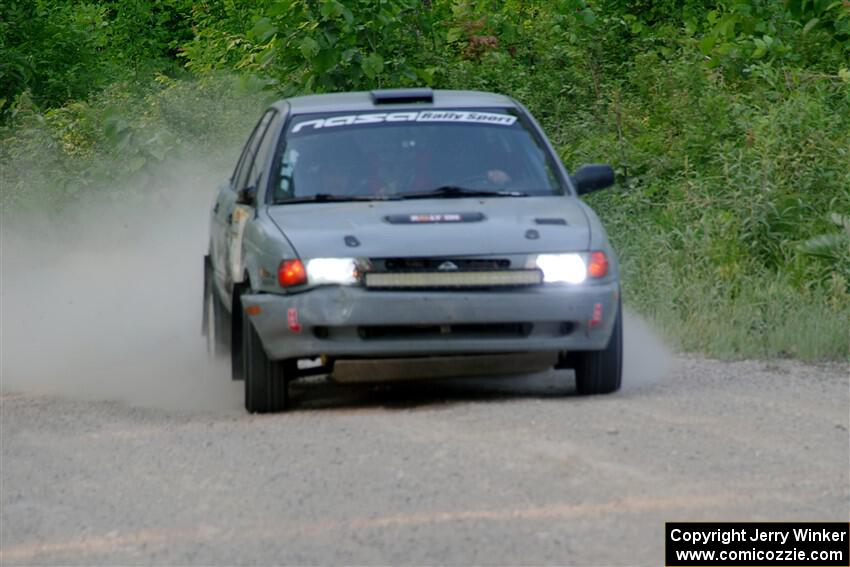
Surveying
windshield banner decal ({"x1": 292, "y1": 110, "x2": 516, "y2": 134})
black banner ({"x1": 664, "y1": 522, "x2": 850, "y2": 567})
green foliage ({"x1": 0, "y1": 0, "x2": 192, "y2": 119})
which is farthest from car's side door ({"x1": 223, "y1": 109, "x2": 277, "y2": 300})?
green foliage ({"x1": 0, "y1": 0, "x2": 192, "y2": 119})

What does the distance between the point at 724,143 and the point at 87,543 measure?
10.1 metres

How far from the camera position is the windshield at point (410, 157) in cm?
943

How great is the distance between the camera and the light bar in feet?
27.5

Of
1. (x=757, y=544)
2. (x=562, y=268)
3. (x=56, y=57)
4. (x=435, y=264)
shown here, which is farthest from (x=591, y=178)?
(x=56, y=57)

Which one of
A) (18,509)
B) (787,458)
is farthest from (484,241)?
(18,509)

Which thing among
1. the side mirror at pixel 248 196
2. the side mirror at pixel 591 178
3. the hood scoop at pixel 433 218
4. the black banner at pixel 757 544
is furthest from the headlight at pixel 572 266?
the black banner at pixel 757 544

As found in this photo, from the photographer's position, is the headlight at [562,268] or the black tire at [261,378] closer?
the headlight at [562,268]

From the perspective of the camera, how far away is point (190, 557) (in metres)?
5.79

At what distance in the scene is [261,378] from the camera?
8688 millimetres

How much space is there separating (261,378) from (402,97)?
2.14 metres

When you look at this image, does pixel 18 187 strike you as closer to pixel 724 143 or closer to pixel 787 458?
pixel 724 143

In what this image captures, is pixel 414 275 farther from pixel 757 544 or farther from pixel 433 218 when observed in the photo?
pixel 757 544

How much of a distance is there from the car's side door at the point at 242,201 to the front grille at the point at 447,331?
3.53 ft

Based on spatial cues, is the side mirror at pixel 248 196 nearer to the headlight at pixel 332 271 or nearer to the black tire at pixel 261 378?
the black tire at pixel 261 378
